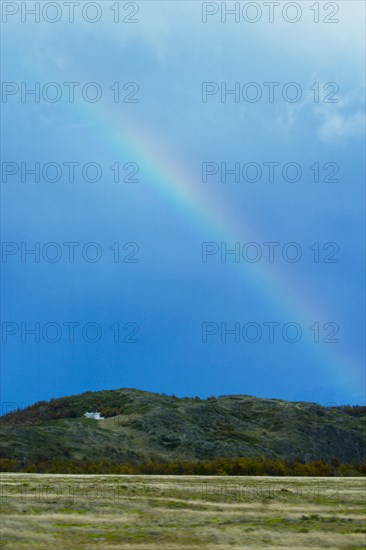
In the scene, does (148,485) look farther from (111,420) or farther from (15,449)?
(111,420)

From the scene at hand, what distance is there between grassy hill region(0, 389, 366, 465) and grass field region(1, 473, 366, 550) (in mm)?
44964

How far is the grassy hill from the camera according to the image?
8475cm

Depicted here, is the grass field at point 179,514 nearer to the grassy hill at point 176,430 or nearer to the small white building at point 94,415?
the grassy hill at point 176,430

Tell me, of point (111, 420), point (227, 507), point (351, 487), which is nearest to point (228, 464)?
point (351, 487)

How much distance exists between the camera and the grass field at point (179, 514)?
1944 cm

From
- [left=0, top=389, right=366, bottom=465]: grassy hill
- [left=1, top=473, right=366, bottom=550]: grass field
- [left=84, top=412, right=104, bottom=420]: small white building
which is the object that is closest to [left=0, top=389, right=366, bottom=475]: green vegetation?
[left=0, top=389, right=366, bottom=465]: grassy hill

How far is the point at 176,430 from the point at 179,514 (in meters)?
84.3

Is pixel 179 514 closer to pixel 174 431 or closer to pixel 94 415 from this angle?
pixel 174 431

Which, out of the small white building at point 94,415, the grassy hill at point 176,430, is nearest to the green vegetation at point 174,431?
the grassy hill at point 176,430

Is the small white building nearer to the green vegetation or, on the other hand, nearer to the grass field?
the green vegetation

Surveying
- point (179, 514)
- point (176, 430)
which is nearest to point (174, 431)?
point (176, 430)

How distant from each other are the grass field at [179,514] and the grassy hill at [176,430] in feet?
148

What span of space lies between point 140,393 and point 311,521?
114 meters

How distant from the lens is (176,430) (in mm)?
105375
